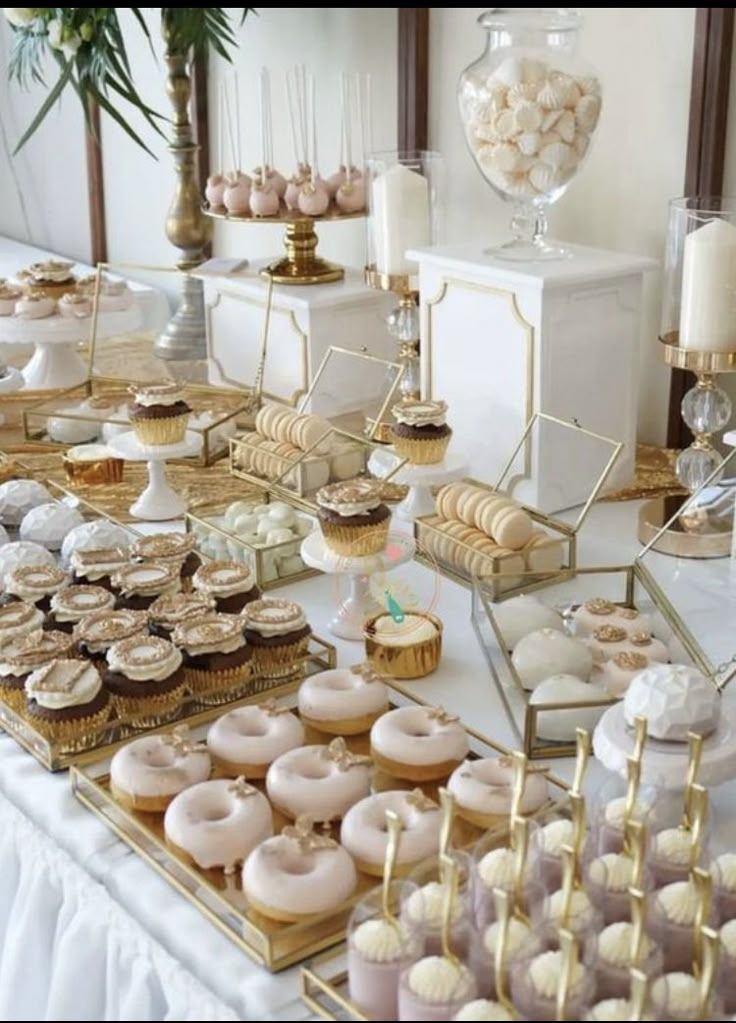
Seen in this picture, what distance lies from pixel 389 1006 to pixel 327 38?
6.79 feet

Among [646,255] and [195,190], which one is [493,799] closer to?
[646,255]

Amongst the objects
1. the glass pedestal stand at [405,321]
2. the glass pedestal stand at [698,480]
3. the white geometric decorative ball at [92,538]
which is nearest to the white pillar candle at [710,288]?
the glass pedestal stand at [698,480]

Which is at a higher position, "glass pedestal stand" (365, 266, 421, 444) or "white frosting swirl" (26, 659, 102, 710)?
"glass pedestal stand" (365, 266, 421, 444)

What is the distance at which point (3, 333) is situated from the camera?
2338 mm

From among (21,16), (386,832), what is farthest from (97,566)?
(21,16)

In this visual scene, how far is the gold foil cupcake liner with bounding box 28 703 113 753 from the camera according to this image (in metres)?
1.26

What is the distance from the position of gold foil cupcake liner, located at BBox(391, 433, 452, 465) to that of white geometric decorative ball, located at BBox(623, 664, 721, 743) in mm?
665

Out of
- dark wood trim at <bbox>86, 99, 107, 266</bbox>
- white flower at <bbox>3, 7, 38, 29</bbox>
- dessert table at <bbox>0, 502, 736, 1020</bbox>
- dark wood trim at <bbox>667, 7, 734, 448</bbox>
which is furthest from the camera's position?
→ dark wood trim at <bbox>86, 99, 107, 266</bbox>

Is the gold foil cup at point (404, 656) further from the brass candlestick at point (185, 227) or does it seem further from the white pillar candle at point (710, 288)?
the brass candlestick at point (185, 227)

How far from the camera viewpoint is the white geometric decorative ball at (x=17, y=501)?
180 centimetres

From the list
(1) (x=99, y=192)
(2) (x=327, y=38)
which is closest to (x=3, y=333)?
(2) (x=327, y=38)

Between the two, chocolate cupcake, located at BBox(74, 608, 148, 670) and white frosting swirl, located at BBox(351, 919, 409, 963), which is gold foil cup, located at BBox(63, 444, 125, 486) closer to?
chocolate cupcake, located at BBox(74, 608, 148, 670)

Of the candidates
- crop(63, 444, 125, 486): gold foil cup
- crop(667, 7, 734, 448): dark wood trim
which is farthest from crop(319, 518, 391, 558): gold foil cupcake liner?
crop(667, 7, 734, 448): dark wood trim

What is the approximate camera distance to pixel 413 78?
2.34 m
